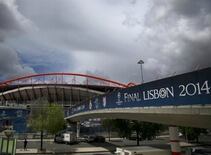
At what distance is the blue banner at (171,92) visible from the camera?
16219 millimetres

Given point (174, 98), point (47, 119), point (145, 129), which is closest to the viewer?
point (174, 98)

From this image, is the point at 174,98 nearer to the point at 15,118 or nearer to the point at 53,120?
the point at 53,120

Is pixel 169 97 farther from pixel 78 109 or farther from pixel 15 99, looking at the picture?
pixel 15 99

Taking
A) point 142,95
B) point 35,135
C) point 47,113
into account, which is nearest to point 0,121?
point 35,135

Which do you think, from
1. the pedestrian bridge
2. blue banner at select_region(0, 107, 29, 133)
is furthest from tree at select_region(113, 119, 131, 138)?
blue banner at select_region(0, 107, 29, 133)

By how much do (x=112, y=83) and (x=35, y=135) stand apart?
70306mm

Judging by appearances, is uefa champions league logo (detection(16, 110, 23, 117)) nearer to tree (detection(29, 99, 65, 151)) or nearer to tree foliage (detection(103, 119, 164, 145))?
tree (detection(29, 99, 65, 151))

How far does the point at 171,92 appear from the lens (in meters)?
19.7

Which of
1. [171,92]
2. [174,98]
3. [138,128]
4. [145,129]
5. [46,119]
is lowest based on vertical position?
[145,129]

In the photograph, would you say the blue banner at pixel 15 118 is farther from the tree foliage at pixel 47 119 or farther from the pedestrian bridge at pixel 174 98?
the pedestrian bridge at pixel 174 98

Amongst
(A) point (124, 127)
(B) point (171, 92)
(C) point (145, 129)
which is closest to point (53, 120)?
(A) point (124, 127)

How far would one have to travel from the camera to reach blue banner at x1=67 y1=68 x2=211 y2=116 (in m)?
16.2

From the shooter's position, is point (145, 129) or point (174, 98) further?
point (145, 129)

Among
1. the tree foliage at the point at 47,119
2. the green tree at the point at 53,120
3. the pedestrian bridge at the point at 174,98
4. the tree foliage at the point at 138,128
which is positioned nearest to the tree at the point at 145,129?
the tree foliage at the point at 138,128
